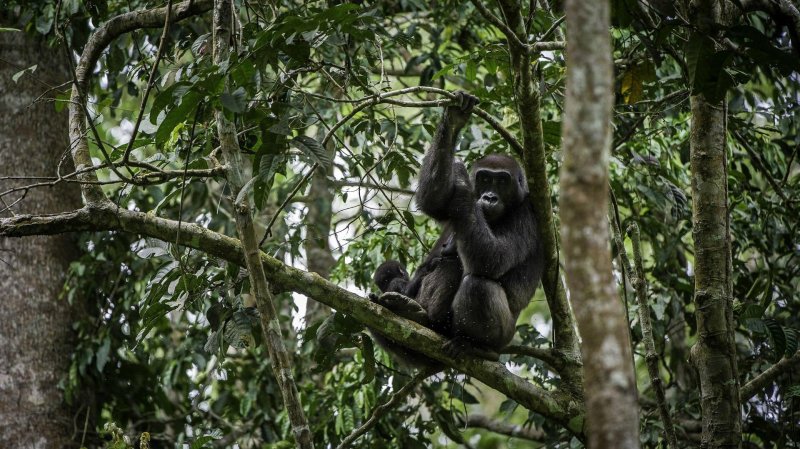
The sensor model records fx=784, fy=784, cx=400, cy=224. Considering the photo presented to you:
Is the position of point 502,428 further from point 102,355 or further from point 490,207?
point 102,355

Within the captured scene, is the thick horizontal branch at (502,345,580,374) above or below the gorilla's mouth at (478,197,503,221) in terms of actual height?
below

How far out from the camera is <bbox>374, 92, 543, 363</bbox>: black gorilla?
553cm

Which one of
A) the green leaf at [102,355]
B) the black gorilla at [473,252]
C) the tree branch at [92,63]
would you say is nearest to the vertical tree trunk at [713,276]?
the black gorilla at [473,252]

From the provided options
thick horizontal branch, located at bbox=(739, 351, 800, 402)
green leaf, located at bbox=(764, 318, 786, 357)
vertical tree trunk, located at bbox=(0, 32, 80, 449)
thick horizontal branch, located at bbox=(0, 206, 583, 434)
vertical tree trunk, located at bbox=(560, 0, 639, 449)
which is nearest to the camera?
vertical tree trunk, located at bbox=(560, 0, 639, 449)

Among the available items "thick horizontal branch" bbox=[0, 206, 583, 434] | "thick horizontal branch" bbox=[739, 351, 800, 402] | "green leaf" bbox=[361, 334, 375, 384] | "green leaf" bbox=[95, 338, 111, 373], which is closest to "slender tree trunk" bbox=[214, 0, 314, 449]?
"thick horizontal branch" bbox=[0, 206, 583, 434]

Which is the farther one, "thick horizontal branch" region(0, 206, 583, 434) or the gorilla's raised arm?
the gorilla's raised arm

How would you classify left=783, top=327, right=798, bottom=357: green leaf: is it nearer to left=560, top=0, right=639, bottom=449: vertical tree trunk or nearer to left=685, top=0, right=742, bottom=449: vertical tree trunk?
left=685, top=0, right=742, bottom=449: vertical tree trunk

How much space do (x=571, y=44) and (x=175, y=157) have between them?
139 inches

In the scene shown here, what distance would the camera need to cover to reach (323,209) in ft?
27.7

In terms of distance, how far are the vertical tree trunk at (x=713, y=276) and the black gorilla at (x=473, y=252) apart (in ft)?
4.12

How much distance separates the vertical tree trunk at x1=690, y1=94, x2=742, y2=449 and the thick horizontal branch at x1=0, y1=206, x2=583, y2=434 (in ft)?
2.74

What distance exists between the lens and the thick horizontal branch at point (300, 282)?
179 inches

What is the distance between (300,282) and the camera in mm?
4742

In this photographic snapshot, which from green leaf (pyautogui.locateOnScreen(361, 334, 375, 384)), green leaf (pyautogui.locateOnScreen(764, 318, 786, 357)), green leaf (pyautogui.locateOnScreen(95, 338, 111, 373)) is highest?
green leaf (pyautogui.locateOnScreen(95, 338, 111, 373))
